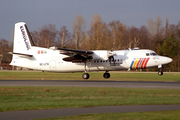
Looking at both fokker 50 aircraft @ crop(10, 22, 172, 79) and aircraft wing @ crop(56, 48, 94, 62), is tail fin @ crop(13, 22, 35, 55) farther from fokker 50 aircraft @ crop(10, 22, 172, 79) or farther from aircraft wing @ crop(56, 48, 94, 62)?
aircraft wing @ crop(56, 48, 94, 62)

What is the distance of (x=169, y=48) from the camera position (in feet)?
215

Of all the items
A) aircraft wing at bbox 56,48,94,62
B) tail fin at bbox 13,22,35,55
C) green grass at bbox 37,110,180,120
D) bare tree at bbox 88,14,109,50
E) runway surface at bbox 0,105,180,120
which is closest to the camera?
green grass at bbox 37,110,180,120

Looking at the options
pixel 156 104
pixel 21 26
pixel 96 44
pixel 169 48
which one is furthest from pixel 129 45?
pixel 156 104

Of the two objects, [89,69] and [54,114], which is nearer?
[54,114]

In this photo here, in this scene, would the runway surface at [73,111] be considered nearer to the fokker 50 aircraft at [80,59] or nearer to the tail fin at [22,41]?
the fokker 50 aircraft at [80,59]

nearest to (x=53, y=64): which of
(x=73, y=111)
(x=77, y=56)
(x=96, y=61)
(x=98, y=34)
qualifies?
(x=77, y=56)

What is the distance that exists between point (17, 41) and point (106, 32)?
55.9 metres

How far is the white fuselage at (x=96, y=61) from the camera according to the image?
3147cm

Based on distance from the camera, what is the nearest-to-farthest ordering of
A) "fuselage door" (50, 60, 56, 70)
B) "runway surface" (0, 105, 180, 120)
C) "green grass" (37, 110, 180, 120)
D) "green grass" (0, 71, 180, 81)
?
"green grass" (37, 110, 180, 120) → "runway surface" (0, 105, 180, 120) → "fuselage door" (50, 60, 56, 70) → "green grass" (0, 71, 180, 81)

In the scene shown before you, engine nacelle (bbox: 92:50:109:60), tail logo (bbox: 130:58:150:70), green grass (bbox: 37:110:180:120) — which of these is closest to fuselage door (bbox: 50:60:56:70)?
engine nacelle (bbox: 92:50:109:60)

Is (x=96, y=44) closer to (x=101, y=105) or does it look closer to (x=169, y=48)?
(x=169, y=48)

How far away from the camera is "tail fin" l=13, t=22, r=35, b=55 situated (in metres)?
34.5

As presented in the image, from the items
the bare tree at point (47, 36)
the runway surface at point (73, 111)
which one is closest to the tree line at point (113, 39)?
the bare tree at point (47, 36)

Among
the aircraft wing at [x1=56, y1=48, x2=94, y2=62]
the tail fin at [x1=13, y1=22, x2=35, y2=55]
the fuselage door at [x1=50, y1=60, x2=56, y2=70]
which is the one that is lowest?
the fuselage door at [x1=50, y1=60, x2=56, y2=70]
